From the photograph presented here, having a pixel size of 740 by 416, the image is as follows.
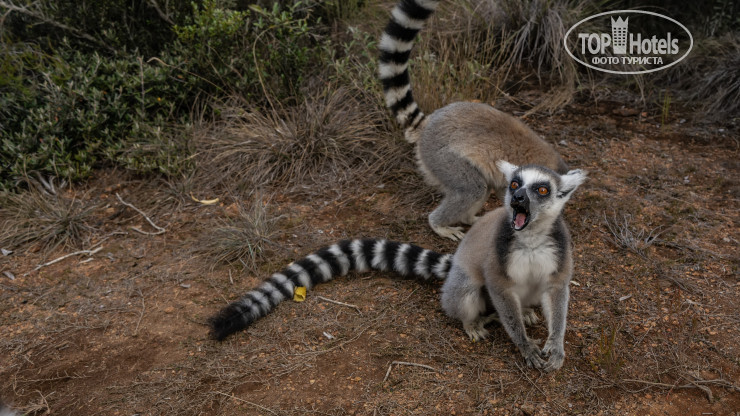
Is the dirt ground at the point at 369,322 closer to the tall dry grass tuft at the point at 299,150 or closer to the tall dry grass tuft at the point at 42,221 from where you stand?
the tall dry grass tuft at the point at 42,221

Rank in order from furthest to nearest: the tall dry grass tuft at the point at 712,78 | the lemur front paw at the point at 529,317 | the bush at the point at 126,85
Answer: the tall dry grass tuft at the point at 712,78
the bush at the point at 126,85
the lemur front paw at the point at 529,317

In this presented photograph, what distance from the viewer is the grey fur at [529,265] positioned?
2994 millimetres

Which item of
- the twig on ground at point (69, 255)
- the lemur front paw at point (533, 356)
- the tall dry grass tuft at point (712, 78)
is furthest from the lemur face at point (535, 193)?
the tall dry grass tuft at point (712, 78)

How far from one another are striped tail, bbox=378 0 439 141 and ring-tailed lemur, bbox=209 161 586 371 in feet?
5.05

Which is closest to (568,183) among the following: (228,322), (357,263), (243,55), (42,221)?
(357,263)

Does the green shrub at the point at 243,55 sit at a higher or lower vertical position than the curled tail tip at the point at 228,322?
higher

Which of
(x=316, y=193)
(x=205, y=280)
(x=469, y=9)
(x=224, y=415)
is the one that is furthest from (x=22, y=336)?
(x=469, y=9)

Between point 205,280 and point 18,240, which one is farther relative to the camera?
point 18,240

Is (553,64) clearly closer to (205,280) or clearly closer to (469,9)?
(469,9)

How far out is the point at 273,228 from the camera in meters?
4.58

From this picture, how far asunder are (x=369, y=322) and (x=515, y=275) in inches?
39.6

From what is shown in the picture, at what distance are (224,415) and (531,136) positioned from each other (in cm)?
300

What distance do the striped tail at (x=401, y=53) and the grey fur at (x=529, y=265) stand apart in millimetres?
1588

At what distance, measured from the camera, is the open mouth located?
2.88 m
